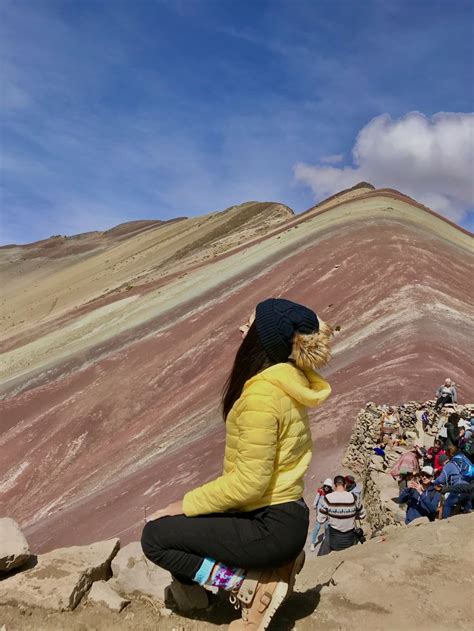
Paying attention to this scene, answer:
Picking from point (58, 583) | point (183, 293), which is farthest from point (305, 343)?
Result: point (183, 293)

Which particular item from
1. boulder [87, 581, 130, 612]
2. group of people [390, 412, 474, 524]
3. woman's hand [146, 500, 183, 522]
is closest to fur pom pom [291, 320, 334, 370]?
woman's hand [146, 500, 183, 522]

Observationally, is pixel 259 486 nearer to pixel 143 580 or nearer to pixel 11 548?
pixel 143 580

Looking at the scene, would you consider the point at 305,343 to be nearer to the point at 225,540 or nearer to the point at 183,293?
the point at 225,540

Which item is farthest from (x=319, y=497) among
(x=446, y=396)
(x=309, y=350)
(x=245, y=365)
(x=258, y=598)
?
(x=309, y=350)

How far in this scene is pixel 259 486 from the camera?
280 centimetres

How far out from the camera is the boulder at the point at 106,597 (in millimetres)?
3537

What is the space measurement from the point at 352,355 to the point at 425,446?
6.14m

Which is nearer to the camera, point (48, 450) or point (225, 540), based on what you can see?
point (225, 540)

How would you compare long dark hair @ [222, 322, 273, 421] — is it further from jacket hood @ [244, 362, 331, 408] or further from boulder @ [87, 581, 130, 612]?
boulder @ [87, 581, 130, 612]

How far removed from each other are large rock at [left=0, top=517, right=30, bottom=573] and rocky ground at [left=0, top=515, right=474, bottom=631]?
0.53 metres

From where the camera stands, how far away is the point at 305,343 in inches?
116

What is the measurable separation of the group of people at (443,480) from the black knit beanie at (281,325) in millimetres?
4264

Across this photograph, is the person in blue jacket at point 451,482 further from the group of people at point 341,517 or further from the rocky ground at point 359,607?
the rocky ground at point 359,607

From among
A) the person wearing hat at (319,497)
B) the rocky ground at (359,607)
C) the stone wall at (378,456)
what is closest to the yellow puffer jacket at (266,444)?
the rocky ground at (359,607)
